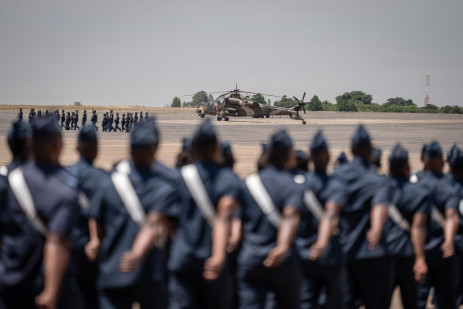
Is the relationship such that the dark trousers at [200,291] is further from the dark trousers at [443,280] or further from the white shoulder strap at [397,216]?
the dark trousers at [443,280]

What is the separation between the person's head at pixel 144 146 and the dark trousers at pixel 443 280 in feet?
9.47

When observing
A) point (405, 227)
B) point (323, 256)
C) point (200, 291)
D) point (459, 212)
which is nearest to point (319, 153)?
point (323, 256)

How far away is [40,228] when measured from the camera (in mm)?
4266

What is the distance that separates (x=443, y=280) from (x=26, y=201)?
3861 mm

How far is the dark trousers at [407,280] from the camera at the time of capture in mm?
6375

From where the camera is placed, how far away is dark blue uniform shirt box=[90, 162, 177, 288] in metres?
4.64

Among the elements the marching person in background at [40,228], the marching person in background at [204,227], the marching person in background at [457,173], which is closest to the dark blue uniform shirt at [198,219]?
the marching person in background at [204,227]

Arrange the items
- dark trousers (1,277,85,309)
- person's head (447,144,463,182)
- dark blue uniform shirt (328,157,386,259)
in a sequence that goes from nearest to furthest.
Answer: dark trousers (1,277,85,309) < dark blue uniform shirt (328,157,386,259) < person's head (447,144,463,182)

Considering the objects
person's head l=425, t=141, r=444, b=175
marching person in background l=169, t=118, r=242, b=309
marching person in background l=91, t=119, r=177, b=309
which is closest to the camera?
marching person in background l=91, t=119, r=177, b=309

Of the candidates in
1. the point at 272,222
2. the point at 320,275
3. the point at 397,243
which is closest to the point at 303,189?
the point at 272,222

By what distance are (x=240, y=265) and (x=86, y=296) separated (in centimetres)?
148

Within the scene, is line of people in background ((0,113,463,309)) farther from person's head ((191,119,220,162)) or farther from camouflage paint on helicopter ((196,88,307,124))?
camouflage paint on helicopter ((196,88,307,124))

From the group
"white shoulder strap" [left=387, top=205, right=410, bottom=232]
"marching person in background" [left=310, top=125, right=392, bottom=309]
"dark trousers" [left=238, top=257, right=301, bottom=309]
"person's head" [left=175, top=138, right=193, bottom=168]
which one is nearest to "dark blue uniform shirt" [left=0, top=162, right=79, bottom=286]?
"dark trousers" [left=238, top=257, right=301, bottom=309]

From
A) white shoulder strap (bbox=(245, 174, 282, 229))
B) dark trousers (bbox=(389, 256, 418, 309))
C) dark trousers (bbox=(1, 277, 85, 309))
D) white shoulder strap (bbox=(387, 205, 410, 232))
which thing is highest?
white shoulder strap (bbox=(245, 174, 282, 229))
